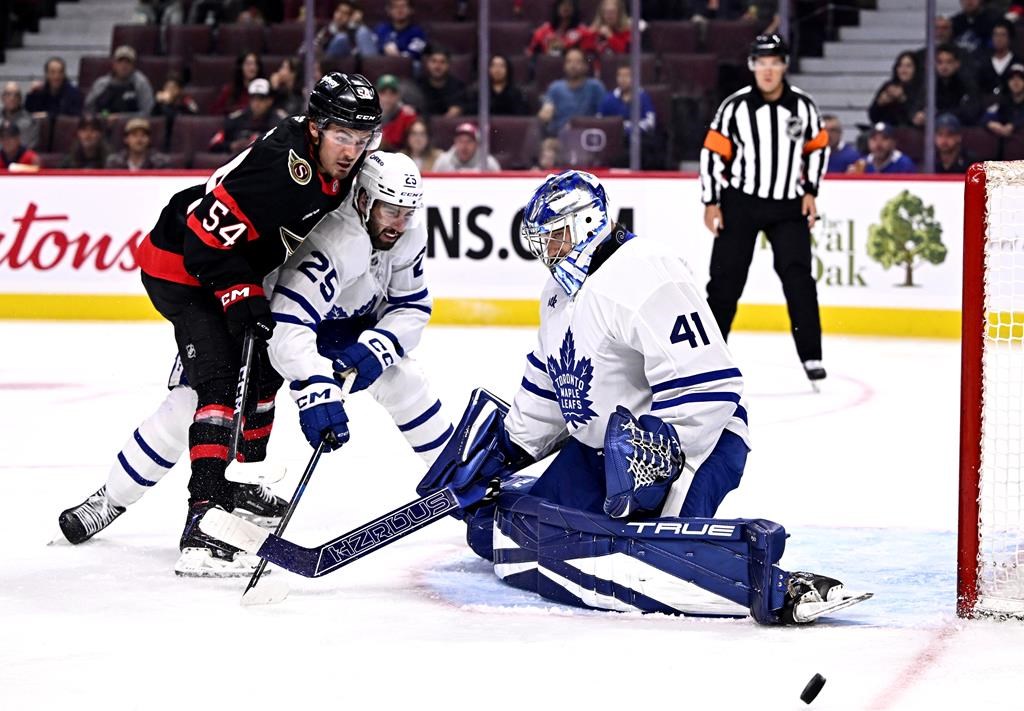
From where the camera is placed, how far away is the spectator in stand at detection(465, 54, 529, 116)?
8352 mm

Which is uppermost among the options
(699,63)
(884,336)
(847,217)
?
(699,63)

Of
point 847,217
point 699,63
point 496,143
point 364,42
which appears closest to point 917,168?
point 847,217

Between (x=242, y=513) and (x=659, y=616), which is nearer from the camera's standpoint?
(x=659, y=616)

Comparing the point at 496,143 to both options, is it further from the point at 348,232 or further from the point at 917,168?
the point at 348,232

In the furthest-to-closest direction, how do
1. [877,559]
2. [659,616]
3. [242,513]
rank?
[242,513] < [877,559] < [659,616]

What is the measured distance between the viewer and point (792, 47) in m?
8.12

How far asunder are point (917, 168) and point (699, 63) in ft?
3.80

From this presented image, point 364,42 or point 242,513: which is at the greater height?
point 364,42

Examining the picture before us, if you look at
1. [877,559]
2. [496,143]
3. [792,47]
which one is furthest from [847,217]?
[877,559]

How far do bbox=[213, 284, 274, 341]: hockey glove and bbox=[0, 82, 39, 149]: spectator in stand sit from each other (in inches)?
230

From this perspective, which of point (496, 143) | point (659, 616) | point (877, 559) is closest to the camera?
point (659, 616)

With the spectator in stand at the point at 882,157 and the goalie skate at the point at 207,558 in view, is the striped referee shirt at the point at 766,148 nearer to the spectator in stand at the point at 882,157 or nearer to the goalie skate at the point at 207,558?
the spectator in stand at the point at 882,157

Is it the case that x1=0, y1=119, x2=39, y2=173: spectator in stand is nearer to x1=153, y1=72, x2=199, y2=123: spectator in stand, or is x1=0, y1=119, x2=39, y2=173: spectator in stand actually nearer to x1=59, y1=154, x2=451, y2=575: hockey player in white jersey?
x1=153, y1=72, x2=199, y2=123: spectator in stand

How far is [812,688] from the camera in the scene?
8.10 feet
